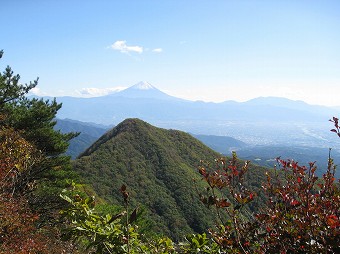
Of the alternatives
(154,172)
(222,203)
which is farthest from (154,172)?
(222,203)

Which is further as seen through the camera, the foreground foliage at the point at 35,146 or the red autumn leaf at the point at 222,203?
the foreground foliage at the point at 35,146

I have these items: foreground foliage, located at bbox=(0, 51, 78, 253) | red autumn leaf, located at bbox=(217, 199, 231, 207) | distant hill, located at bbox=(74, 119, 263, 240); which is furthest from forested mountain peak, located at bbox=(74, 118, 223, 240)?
red autumn leaf, located at bbox=(217, 199, 231, 207)

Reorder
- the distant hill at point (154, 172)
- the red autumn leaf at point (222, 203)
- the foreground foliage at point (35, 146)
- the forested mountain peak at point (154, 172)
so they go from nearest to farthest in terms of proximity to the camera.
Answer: the red autumn leaf at point (222, 203), the foreground foliage at point (35, 146), the distant hill at point (154, 172), the forested mountain peak at point (154, 172)

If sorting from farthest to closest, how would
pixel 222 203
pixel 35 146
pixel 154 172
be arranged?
pixel 154 172 → pixel 35 146 → pixel 222 203

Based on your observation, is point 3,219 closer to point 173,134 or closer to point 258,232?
point 258,232

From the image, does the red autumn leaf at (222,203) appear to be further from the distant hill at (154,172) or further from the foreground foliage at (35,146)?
the distant hill at (154,172)

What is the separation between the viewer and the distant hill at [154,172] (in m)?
51.1

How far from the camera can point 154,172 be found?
2594 inches

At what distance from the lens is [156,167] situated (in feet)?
221

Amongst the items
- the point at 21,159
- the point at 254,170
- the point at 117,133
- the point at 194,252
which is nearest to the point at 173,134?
the point at 117,133

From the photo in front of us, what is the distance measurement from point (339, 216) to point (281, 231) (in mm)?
570

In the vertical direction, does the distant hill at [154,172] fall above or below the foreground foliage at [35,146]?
below

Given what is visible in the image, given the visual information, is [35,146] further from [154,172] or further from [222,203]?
[154,172]

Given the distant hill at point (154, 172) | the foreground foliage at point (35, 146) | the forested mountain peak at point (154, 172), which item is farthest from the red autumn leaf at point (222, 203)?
the distant hill at point (154, 172)
